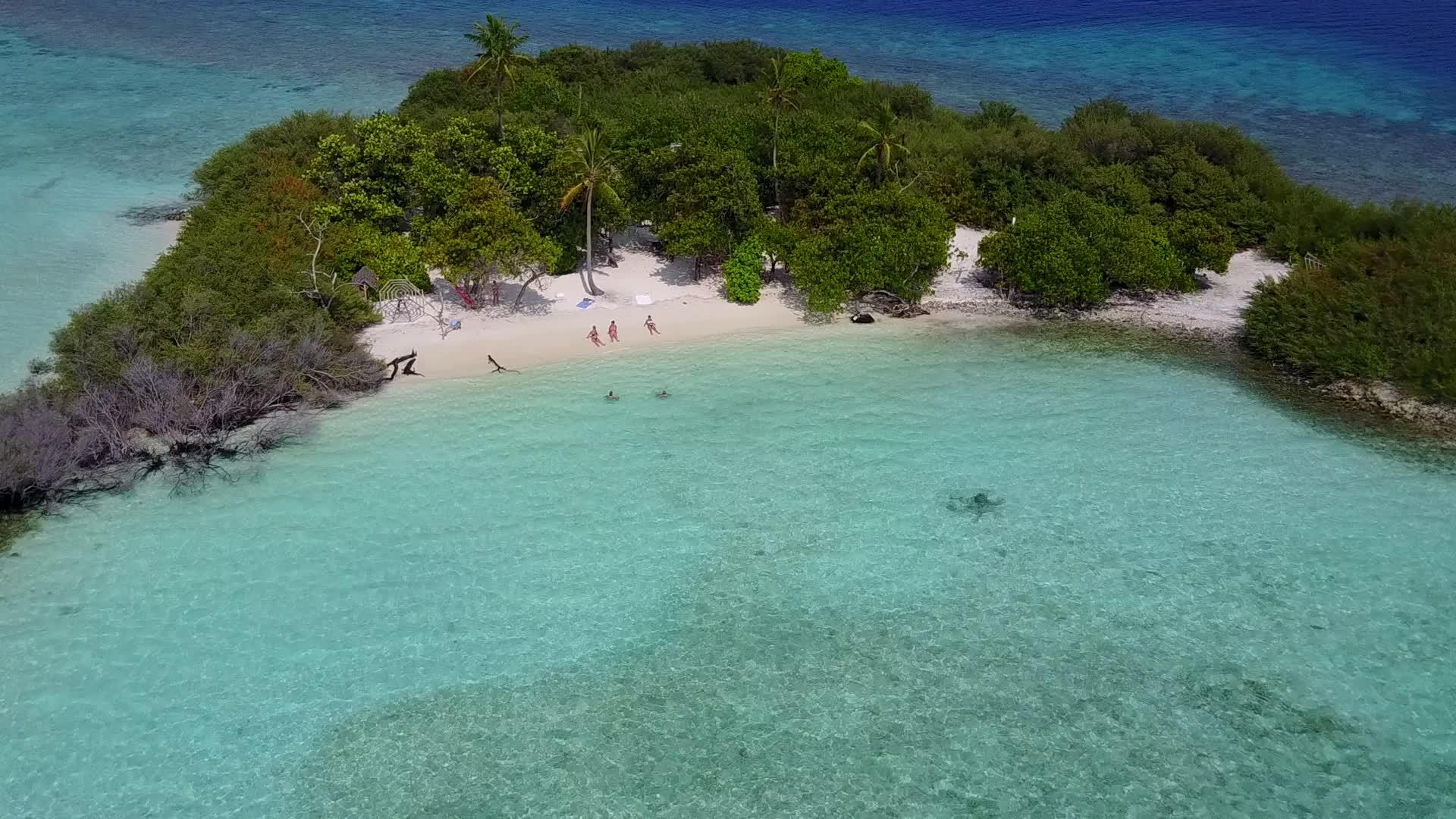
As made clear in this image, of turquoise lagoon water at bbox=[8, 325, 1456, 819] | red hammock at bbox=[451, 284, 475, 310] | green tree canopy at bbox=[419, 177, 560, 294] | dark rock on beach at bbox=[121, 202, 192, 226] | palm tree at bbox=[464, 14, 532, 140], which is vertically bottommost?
turquoise lagoon water at bbox=[8, 325, 1456, 819]

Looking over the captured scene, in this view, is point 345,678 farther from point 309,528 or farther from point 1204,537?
point 1204,537

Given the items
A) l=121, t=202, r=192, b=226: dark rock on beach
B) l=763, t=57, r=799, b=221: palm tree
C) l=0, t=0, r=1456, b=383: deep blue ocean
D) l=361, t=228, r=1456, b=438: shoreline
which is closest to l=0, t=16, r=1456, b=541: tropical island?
l=763, t=57, r=799, b=221: palm tree

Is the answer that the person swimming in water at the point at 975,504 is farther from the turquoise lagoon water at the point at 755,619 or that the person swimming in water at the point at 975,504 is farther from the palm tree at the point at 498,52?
the palm tree at the point at 498,52

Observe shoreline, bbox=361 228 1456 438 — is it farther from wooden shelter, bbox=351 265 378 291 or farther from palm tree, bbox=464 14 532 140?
palm tree, bbox=464 14 532 140

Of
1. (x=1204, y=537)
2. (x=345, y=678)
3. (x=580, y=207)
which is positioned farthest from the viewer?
(x=580, y=207)

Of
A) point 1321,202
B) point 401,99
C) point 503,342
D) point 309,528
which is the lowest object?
point 309,528

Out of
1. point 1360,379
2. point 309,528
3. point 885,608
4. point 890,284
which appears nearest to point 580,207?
point 890,284

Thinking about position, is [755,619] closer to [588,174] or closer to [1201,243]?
[588,174]
